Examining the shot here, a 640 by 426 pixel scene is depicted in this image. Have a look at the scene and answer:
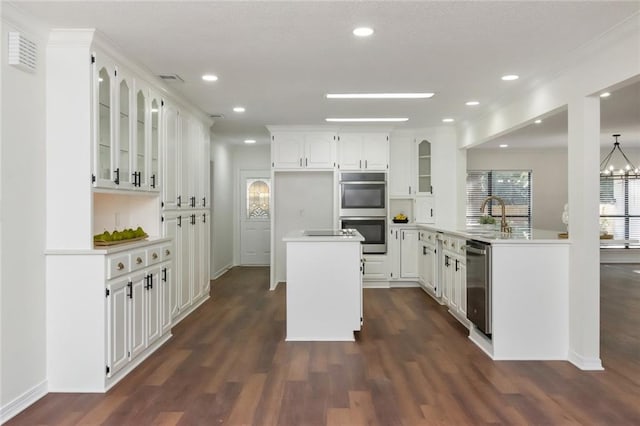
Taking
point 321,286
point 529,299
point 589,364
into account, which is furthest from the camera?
point 321,286

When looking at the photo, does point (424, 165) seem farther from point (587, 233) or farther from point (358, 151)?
point (587, 233)

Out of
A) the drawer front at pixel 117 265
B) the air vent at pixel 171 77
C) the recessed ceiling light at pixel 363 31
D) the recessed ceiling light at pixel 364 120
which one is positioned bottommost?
the drawer front at pixel 117 265

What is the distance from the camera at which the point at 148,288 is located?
143 inches

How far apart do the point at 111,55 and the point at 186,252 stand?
2.39 metres

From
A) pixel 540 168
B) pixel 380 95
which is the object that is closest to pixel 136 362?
pixel 380 95

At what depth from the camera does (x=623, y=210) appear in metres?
9.56

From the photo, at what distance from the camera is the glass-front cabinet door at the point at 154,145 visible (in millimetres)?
4027

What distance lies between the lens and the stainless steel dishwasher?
3.78m

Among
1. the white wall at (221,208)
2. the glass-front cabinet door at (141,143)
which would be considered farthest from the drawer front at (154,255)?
the white wall at (221,208)

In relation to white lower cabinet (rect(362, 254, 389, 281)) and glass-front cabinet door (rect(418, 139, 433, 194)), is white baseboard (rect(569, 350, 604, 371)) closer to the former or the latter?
white lower cabinet (rect(362, 254, 389, 281))

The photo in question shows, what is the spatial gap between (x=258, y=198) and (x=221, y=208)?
1041 mm

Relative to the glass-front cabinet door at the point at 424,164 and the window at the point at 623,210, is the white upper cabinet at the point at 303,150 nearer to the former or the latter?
the glass-front cabinet door at the point at 424,164

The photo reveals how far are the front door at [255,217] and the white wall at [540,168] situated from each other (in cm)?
426

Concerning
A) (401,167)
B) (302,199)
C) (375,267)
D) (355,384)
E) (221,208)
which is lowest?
(355,384)
